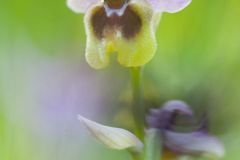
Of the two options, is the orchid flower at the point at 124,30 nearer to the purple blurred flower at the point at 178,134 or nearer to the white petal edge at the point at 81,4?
the white petal edge at the point at 81,4

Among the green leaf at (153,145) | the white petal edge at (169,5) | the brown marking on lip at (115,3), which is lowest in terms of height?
the green leaf at (153,145)

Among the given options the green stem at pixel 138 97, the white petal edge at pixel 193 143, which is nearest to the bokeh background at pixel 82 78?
the white petal edge at pixel 193 143

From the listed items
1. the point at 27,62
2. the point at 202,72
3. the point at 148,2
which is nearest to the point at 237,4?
the point at 202,72

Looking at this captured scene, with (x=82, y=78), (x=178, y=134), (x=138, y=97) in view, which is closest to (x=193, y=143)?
(x=178, y=134)

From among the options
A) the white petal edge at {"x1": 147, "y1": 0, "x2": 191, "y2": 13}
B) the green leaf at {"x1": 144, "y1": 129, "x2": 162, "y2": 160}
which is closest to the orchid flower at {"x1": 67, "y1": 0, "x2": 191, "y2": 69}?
the white petal edge at {"x1": 147, "y1": 0, "x2": 191, "y2": 13}

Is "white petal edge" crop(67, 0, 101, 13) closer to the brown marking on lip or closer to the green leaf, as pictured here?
the brown marking on lip

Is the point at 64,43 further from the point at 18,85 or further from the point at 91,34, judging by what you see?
the point at 91,34

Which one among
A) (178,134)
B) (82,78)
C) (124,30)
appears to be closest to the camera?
(124,30)

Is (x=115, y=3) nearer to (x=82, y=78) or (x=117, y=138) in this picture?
(x=117, y=138)
